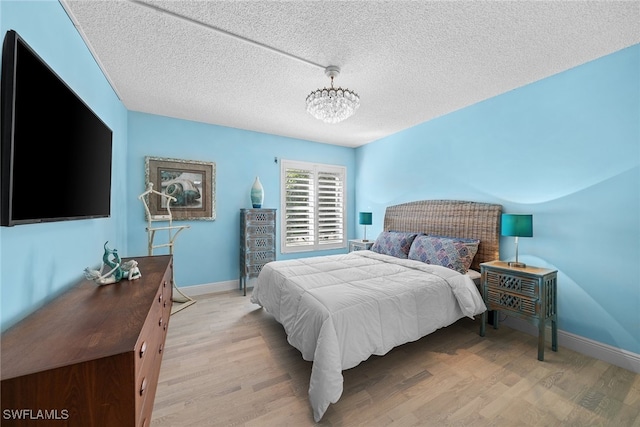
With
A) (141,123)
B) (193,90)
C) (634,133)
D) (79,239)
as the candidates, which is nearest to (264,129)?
(193,90)

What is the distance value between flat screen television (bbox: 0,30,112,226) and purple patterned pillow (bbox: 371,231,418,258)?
321 cm

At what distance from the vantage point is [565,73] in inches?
93.6

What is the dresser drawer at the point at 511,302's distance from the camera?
219 cm

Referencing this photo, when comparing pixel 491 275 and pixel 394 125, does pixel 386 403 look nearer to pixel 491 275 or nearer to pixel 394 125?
pixel 491 275

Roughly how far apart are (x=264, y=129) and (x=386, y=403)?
3893 mm

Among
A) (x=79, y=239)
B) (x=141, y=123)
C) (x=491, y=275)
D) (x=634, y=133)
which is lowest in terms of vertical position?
(x=491, y=275)

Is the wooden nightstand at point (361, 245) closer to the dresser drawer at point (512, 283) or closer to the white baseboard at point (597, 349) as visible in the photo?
the dresser drawer at point (512, 283)

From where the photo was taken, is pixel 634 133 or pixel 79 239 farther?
pixel 634 133

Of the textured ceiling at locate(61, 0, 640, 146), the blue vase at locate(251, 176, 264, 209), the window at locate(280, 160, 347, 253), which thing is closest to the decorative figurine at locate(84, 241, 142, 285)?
the textured ceiling at locate(61, 0, 640, 146)

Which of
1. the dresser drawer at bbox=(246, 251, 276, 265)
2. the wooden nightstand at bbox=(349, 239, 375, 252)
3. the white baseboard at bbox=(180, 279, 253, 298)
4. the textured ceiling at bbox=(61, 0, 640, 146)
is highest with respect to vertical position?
the textured ceiling at bbox=(61, 0, 640, 146)

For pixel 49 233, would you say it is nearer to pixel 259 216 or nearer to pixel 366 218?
pixel 259 216

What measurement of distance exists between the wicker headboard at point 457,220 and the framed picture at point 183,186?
3.06 meters

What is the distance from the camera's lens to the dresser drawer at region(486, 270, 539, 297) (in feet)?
7.25

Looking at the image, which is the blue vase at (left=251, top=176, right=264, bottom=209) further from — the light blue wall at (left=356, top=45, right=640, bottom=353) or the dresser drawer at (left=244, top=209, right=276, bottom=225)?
the light blue wall at (left=356, top=45, right=640, bottom=353)
